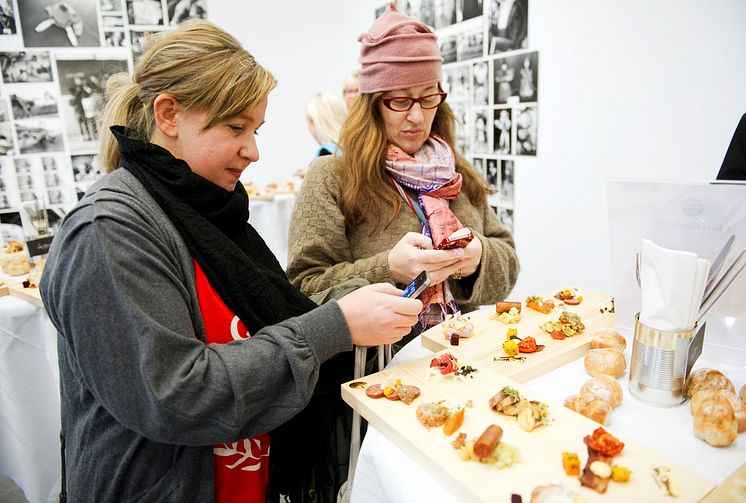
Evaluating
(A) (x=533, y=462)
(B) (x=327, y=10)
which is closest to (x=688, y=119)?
(A) (x=533, y=462)

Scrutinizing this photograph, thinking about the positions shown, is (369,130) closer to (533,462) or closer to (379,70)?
(379,70)

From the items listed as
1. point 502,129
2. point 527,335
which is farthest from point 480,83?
point 527,335

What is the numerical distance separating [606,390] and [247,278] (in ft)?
2.56

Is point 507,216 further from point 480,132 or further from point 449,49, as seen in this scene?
point 449,49

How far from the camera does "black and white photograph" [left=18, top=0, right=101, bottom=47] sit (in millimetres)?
3629

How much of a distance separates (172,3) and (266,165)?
64.3 inches

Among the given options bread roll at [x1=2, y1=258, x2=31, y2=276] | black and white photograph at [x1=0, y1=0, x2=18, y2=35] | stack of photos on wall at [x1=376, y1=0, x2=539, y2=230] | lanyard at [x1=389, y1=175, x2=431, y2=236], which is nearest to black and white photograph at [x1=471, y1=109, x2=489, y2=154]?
stack of photos on wall at [x1=376, y1=0, x2=539, y2=230]

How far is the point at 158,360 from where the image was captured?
79cm

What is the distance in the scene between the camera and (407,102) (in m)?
1.66

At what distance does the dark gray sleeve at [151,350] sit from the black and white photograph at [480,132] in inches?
107

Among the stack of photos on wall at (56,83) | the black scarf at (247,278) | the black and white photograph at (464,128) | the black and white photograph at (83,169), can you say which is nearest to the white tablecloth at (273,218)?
the stack of photos on wall at (56,83)

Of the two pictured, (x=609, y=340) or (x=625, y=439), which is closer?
(x=625, y=439)

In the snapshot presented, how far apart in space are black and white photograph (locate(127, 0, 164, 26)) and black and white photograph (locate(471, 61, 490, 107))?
274cm

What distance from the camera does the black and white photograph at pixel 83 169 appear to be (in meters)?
3.94
